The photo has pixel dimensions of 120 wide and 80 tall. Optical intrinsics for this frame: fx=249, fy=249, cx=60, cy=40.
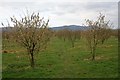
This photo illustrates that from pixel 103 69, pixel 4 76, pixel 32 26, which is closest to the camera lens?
pixel 4 76

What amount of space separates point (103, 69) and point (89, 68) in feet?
3.75

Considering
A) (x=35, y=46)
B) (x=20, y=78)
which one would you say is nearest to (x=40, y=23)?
(x=35, y=46)

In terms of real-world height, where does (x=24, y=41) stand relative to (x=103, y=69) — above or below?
above

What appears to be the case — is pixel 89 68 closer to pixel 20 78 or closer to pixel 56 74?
pixel 56 74

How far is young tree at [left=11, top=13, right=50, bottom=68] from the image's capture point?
64.5 feet

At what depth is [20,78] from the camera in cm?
1631

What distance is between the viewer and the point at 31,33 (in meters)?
19.6

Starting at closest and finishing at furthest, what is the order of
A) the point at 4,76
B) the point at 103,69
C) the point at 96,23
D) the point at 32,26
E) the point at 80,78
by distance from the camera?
the point at 80,78 → the point at 4,76 → the point at 103,69 → the point at 32,26 → the point at 96,23

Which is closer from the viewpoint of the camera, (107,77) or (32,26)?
(107,77)

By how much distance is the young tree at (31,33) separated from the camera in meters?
19.7

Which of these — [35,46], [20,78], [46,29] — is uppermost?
[46,29]

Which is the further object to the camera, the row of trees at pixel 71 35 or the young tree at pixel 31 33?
the row of trees at pixel 71 35

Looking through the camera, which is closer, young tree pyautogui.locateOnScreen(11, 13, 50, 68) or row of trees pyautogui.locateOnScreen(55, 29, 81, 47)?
young tree pyautogui.locateOnScreen(11, 13, 50, 68)

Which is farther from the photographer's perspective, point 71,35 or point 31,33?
point 71,35
